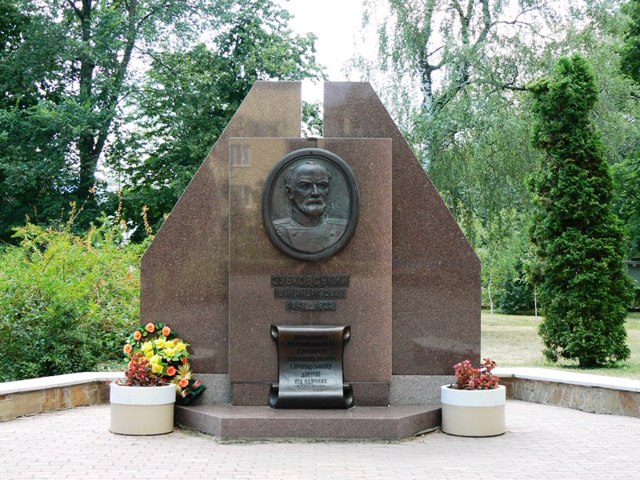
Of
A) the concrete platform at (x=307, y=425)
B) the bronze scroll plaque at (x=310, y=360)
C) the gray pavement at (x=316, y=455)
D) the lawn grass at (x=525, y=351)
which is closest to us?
the gray pavement at (x=316, y=455)

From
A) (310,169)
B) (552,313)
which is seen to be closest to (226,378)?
(310,169)

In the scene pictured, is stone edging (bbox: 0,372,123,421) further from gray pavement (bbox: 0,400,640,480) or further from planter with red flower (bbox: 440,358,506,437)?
planter with red flower (bbox: 440,358,506,437)

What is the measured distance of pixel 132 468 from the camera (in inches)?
235

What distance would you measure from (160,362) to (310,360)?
145cm

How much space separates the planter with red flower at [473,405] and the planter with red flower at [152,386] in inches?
97.1

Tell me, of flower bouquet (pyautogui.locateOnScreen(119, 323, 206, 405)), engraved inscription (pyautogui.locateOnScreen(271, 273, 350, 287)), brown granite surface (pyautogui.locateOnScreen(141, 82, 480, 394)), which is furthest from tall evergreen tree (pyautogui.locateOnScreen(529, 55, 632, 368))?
flower bouquet (pyautogui.locateOnScreen(119, 323, 206, 405))

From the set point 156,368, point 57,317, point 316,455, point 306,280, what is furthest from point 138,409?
point 57,317

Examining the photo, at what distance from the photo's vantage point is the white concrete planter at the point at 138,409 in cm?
722

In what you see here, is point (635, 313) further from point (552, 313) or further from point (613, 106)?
point (552, 313)

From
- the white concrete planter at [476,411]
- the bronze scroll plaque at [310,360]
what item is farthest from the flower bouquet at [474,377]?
the bronze scroll plaque at [310,360]

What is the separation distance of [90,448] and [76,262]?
5.85 meters

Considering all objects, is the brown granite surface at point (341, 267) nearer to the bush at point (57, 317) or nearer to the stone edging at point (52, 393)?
the stone edging at point (52, 393)

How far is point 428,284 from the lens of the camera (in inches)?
318

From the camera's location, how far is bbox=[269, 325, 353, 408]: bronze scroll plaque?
7.53 metres
